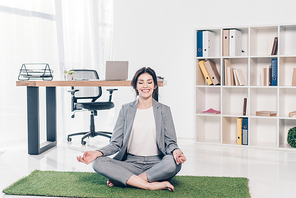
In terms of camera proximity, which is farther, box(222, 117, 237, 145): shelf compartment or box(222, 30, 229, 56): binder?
box(222, 117, 237, 145): shelf compartment

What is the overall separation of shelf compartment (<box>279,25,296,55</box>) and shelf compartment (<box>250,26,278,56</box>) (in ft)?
0.40

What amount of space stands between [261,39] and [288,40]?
0.33m

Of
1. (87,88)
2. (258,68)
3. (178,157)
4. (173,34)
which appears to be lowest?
(178,157)

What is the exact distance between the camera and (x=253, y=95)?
4457 mm

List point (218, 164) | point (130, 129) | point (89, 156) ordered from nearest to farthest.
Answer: point (89, 156) < point (130, 129) < point (218, 164)

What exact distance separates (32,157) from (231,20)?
298 centimetres

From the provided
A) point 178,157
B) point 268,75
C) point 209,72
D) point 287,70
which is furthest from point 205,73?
point 178,157

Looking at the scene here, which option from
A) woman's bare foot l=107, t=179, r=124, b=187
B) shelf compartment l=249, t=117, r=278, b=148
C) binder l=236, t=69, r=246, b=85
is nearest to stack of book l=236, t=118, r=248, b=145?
shelf compartment l=249, t=117, r=278, b=148

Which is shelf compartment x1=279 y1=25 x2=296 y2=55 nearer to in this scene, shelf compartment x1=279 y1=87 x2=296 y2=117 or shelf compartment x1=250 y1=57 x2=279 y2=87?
shelf compartment x1=250 y1=57 x2=279 y2=87

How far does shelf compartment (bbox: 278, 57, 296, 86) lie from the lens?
434cm

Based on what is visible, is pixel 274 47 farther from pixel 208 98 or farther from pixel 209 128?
pixel 209 128

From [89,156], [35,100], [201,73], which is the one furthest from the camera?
[201,73]

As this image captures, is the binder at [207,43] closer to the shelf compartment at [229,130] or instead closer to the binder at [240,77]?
the binder at [240,77]

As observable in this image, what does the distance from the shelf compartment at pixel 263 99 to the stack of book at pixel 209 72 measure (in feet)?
1.63
